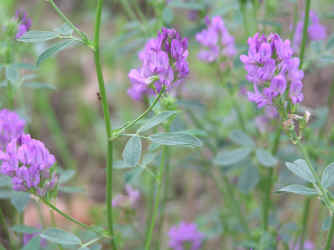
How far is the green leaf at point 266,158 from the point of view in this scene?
1.83 meters

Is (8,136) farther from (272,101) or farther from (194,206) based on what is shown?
(194,206)

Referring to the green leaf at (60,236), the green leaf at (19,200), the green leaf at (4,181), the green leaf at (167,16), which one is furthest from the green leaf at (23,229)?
the green leaf at (167,16)

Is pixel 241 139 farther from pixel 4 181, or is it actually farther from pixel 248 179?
pixel 4 181

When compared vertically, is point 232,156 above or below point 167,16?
below

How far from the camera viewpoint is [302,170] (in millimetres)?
1308

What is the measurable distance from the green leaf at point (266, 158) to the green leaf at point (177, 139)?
620 mm

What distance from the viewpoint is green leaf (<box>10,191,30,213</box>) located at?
5.26ft

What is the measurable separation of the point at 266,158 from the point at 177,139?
0.67 meters

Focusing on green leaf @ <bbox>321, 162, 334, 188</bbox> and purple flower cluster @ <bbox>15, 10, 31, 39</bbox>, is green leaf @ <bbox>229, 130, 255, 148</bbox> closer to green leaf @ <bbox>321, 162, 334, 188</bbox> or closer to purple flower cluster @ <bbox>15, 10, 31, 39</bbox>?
green leaf @ <bbox>321, 162, 334, 188</bbox>

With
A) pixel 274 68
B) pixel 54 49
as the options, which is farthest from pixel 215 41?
pixel 54 49

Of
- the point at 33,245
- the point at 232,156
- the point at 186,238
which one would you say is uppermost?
the point at 232,156

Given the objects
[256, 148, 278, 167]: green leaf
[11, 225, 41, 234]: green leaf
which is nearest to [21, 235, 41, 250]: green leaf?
[11, 225, 41, 234]: green leaf

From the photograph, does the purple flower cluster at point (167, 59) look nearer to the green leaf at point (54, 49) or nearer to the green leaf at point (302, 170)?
the green leaf at point (54, 49)

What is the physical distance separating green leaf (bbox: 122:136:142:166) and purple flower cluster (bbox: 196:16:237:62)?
0.86 m
